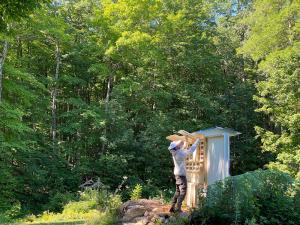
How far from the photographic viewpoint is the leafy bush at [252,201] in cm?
742

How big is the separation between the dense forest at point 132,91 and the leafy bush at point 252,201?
316 inches

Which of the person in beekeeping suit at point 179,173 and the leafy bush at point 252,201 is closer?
the leafy bush at point 252,201

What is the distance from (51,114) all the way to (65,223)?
11.3m

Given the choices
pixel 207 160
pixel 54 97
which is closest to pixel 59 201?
pixel 54 97

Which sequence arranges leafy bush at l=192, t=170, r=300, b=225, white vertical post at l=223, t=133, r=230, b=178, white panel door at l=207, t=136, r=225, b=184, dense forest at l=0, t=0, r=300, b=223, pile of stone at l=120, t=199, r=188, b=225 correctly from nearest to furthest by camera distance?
leafy bush at l=192, t=170, r=300, b=225, pile of stone at l=120, t=199, r=188, b=225, white vertical post at l=223, t=133, r=230, b=178, white panel door at l=207, t=136, r=225, b=184, dense forest at l=0, t=0, r=300, b=223

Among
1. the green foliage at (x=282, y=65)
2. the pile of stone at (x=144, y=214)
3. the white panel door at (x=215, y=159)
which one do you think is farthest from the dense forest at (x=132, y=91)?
the white panel door at (x=215, y=159)

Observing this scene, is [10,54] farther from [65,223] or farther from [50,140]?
[65,223]

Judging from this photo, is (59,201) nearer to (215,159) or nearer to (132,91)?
(132,91)

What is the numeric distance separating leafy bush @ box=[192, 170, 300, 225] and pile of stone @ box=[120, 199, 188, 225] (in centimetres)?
62

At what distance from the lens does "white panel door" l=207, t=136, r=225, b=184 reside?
8453mm

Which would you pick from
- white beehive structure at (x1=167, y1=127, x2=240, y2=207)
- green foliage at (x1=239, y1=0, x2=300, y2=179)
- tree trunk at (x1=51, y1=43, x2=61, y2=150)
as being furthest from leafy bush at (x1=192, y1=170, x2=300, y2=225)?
tree trunk at (x1=51, y1=43, x2=61, y2=150)

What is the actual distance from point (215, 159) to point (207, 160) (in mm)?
309

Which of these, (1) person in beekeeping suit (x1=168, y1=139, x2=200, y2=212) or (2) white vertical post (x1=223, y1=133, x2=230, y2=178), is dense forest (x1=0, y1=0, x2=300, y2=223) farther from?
(1) person in beekeeping suit (x1=168, y1=139, x2=200, y2=212)

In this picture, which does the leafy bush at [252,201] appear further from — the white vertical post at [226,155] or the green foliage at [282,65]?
the green foliage at [282,65]
